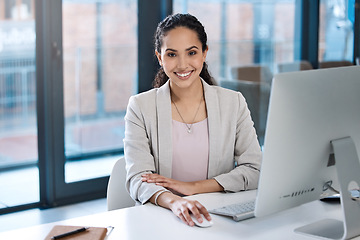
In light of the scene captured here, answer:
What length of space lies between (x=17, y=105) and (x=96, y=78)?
0.63m

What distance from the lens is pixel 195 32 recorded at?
218 cm

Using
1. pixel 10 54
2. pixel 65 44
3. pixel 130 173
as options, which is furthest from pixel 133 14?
pixel 130 173

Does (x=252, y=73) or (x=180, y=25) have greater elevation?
(x=180, y=25)

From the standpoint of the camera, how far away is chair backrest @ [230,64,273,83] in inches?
171

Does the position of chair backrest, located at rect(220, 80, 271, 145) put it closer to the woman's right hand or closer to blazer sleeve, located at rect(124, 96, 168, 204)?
blazer sleeve, located at rect(124, 96, 168, 204)

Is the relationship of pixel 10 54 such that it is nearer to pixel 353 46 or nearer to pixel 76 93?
pixel 76 93

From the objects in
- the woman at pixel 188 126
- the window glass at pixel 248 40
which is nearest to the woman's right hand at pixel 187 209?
the woman at pixel 188 126

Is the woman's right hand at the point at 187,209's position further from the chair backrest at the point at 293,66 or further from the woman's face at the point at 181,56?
the chair backrest at the point at 293,66

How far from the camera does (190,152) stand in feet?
7.00

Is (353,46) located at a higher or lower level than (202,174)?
higher

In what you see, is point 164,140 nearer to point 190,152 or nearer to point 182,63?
point 190,152

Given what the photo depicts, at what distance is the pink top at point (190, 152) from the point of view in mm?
2131

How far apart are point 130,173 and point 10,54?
187 cm

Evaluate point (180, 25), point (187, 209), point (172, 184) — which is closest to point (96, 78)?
point (180, 25)
